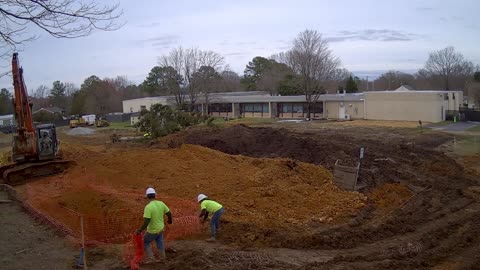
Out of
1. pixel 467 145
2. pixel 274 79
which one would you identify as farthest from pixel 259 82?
pixel 467 145

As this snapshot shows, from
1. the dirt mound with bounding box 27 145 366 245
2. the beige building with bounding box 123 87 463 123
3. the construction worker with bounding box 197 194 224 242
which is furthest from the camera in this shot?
the beige building with bounding box 123 87 463 123

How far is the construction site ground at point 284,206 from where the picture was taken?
10.3m

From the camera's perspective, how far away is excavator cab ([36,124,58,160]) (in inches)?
844

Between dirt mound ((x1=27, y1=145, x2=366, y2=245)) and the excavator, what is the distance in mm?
914

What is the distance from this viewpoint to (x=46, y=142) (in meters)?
21.6

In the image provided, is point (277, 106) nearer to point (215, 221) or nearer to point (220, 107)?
point (220, 107)

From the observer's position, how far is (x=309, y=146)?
76.2ft

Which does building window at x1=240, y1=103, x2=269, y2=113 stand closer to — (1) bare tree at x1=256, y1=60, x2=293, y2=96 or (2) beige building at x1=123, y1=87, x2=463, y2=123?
(2) beige building at x1=123, y1=87, x2=463, y2=123

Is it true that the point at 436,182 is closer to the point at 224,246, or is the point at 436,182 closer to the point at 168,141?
the point at 224,246

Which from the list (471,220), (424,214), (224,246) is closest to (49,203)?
(224,246)

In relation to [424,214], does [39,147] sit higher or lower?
higher

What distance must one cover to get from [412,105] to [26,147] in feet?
124

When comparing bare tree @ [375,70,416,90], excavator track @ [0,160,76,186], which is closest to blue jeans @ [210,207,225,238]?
excavator track @ [0,160,76,186]

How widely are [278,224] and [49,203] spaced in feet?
25.6
